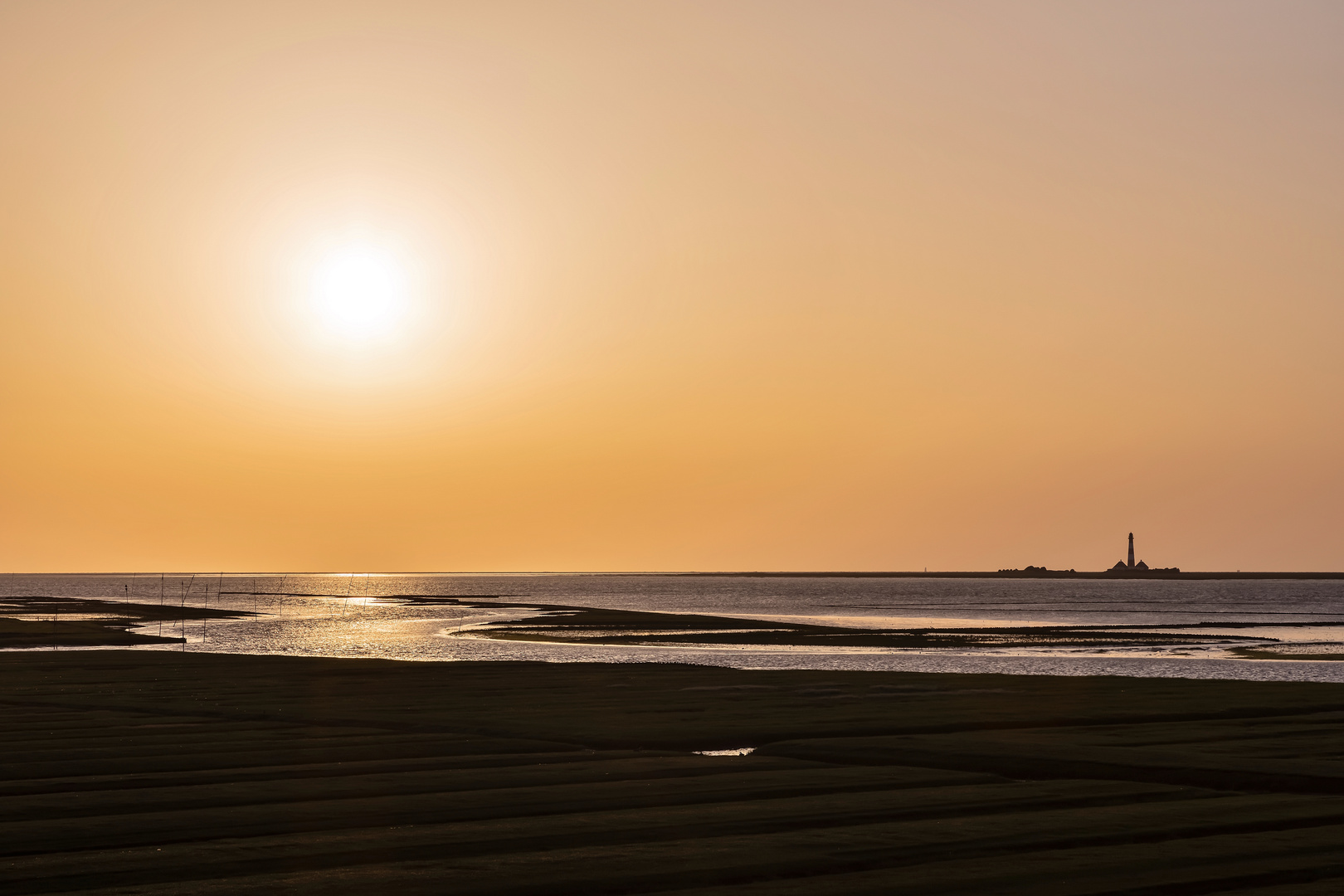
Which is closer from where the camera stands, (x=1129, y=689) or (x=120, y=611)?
(x=1129, y=689)

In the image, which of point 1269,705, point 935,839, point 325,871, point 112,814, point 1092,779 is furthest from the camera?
point 1269,705

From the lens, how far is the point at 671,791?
1934cm

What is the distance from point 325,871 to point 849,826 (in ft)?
20.6

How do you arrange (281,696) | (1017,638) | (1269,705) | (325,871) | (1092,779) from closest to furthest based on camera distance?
(325,871), (1092,779), (1269,705), (281,696), (1017,638)

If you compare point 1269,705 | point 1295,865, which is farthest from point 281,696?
point 1295,865

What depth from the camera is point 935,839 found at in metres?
15.7

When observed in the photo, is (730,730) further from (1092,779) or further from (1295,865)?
(1295,865)

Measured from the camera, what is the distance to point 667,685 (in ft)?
128

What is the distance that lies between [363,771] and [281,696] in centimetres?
1452

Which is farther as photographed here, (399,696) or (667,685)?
(667,685)

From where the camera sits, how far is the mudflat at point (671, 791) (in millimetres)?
13891

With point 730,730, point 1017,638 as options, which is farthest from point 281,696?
point 1017,638

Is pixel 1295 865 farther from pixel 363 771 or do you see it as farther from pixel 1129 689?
pixel 1129 689

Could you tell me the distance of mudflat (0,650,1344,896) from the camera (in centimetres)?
1389
